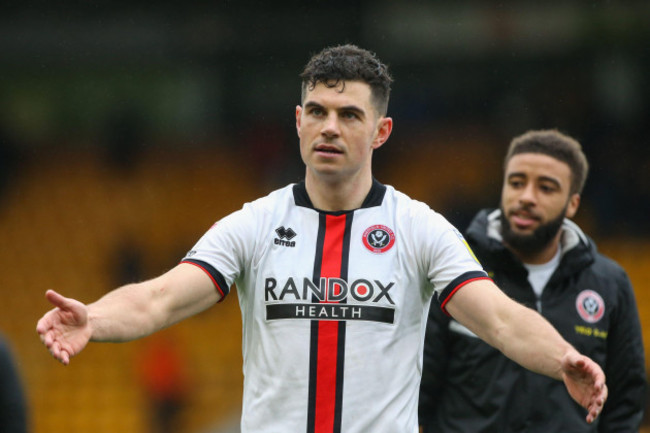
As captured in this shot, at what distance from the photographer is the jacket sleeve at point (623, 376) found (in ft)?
15.8

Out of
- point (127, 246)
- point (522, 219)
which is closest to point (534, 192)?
point (522, 219)

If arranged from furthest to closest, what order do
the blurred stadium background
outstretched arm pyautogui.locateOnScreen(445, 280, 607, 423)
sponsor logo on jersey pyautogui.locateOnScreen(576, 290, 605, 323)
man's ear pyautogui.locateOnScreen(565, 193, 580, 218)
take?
the blurred stadium background
man's ear pyautogui.locateOnScreen(565, 193, 580, 218)
sponsor logo on jersey pyautogui.locateOnScreen(576, 290, 605, 323)
outstretched arm pyautogui.locateOnScreen(445, 280, 607, 423)

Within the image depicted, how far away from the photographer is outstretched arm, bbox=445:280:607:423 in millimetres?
3318

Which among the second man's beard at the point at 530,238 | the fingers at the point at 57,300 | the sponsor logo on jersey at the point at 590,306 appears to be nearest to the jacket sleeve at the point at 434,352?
the second man's beard at the point at 530,238

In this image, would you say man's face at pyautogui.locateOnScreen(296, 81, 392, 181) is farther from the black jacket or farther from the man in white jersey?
the black jacket

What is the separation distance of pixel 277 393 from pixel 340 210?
81 centimetres

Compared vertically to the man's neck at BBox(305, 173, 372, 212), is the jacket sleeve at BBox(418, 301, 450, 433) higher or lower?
lower

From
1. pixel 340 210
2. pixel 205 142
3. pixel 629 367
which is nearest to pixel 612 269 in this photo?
pixel 629 367

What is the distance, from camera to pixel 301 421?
3.79m

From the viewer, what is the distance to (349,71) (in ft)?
13.2

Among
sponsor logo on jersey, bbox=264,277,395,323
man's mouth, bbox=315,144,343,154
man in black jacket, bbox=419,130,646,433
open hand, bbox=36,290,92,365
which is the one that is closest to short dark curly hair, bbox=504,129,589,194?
man in black jacket, bbox=419,130,646,433

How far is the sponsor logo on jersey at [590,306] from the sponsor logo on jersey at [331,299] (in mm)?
1361

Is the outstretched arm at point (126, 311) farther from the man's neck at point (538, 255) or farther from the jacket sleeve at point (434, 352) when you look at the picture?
the man's neck at point (538, 255)

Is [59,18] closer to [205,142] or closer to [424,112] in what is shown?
[205,142]
